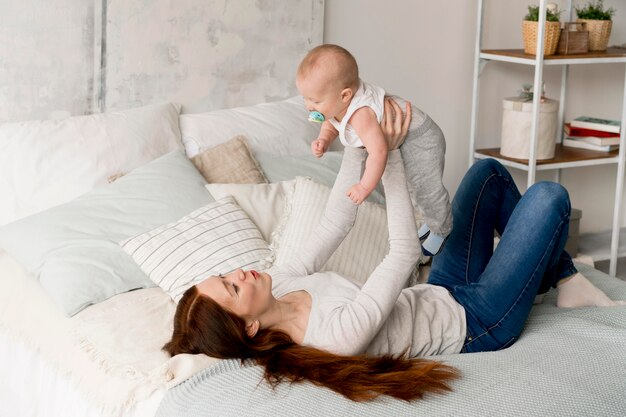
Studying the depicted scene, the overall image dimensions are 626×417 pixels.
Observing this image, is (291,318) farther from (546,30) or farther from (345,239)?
(546,30)

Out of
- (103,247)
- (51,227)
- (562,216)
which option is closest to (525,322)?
(562,216)

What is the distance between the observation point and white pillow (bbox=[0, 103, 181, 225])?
2762 mm

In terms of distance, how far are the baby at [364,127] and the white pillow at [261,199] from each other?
0.57 metres

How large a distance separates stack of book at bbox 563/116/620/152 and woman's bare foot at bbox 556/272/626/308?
160 cm

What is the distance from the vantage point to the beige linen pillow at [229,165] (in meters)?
2.88

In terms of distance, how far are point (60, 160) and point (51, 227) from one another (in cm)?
31

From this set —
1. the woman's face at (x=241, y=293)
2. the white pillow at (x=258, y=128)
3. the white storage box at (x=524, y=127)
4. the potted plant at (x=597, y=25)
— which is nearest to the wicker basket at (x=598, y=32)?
the potted plant at (x=597, y=25)

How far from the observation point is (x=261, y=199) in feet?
8.91

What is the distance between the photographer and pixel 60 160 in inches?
110

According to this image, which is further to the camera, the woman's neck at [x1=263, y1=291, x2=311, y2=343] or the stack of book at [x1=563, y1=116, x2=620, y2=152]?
the stack of book at [x1=563, y1=116, x2=620, y2=152]

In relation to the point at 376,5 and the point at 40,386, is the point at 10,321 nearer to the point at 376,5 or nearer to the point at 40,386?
the point at 40,386

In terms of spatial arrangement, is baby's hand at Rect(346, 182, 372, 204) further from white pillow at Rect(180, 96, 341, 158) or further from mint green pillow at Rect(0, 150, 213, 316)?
white pillow at Rect(180, 96, 341, 158)

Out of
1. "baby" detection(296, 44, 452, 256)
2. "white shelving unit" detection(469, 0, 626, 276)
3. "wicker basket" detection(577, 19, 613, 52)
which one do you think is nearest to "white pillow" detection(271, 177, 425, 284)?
"baby" detection(296, 44, 452, 256)

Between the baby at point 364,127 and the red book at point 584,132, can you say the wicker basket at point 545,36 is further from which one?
the baby at point 364,127
